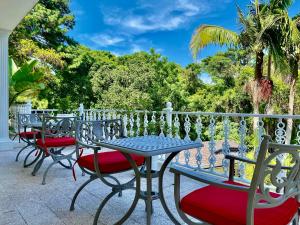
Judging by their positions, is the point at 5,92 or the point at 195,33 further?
the point at 195,33

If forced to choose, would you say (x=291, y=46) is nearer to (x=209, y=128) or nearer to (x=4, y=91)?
(x=209, y=128)

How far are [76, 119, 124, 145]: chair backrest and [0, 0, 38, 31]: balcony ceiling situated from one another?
260 centimetres

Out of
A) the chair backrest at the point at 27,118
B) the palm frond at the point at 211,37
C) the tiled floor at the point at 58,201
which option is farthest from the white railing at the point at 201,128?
the palm frond at the point at 211,37

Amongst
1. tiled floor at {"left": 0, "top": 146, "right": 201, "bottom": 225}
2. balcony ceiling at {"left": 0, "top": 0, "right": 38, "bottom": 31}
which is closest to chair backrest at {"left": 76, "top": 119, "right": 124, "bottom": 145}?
tiled floor at {"left": 0, "top": 146, "right": 201, "bottom": 225}

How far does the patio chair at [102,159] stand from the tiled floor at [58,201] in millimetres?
178

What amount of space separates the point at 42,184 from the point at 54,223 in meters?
1.18

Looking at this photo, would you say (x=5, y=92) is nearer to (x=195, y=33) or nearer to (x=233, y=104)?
(x=195, y=33)

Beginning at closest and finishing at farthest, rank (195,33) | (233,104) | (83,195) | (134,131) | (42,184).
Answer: (83,195) → (42,184) → (134,131) → (195,33) → (233,104)

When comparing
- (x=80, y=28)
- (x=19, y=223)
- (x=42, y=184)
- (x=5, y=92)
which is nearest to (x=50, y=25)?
(x=80, y=28)

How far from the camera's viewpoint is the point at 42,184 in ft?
10.6

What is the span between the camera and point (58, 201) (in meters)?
2.68

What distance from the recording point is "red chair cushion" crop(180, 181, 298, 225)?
4.23 ft

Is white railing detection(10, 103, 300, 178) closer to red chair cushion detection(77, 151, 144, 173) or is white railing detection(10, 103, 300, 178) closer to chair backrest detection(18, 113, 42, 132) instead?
red chair cushion detection(77, 151, 144, 173)

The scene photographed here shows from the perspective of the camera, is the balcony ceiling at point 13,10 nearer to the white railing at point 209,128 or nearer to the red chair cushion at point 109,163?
the white railing at point 209,128
